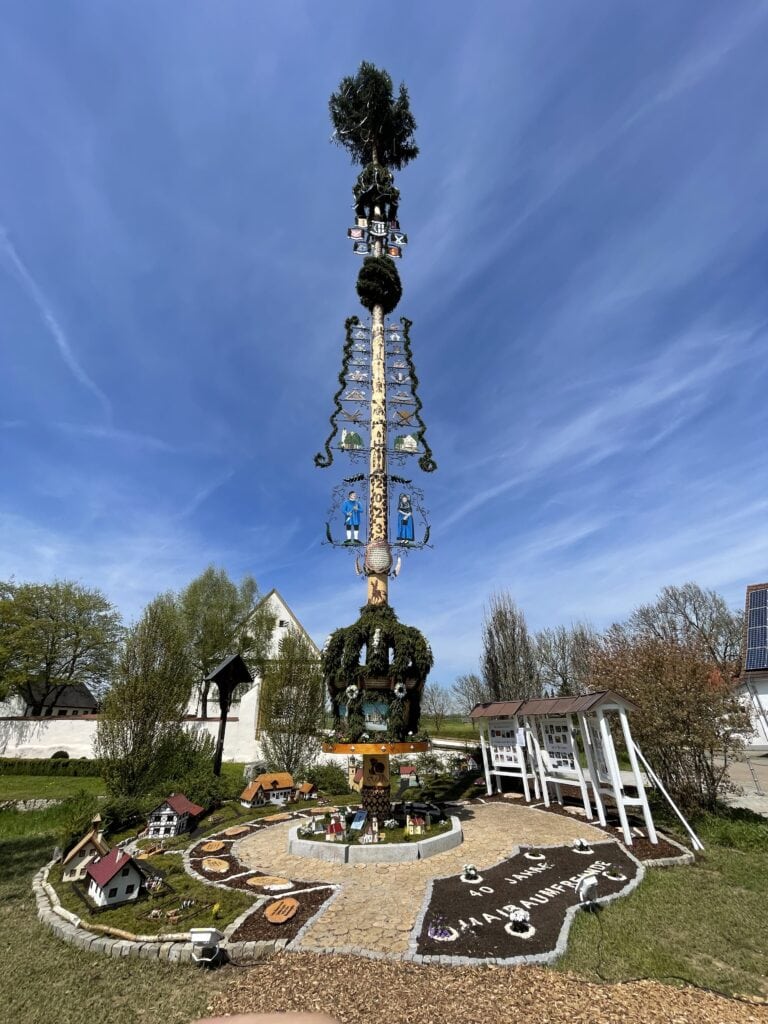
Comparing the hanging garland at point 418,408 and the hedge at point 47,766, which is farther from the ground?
the hanging garland at point 418,408

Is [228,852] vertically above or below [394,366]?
below

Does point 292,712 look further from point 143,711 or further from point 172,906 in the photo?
point 172,906

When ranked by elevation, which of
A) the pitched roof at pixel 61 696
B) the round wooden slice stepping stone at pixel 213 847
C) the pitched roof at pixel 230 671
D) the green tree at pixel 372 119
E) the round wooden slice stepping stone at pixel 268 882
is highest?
the green tree at pixel 372 119

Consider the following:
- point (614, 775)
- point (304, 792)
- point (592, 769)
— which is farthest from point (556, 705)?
point (304, 792)

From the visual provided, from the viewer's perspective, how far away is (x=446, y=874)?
9.34 m

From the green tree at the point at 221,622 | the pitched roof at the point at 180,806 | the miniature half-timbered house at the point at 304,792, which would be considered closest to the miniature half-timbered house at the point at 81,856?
the pitched roof at the point at 180,806

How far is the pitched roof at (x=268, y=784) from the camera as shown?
55.1 ft

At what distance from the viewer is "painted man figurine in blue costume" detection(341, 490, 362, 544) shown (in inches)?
614

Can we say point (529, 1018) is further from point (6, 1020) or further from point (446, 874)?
point (6, 1020)

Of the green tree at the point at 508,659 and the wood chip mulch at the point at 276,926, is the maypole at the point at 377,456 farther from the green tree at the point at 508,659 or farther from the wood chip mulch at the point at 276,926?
the green tree at the point at 508,659

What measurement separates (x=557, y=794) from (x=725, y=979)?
434 inches

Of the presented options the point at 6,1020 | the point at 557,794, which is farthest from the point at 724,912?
the point at 6,1020

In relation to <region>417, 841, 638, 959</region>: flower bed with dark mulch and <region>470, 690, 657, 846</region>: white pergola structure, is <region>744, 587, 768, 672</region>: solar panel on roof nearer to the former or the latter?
<region>470, 690, 657, 846</region>: white pergola structure

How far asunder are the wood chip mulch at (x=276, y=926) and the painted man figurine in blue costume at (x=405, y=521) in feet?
31.8
